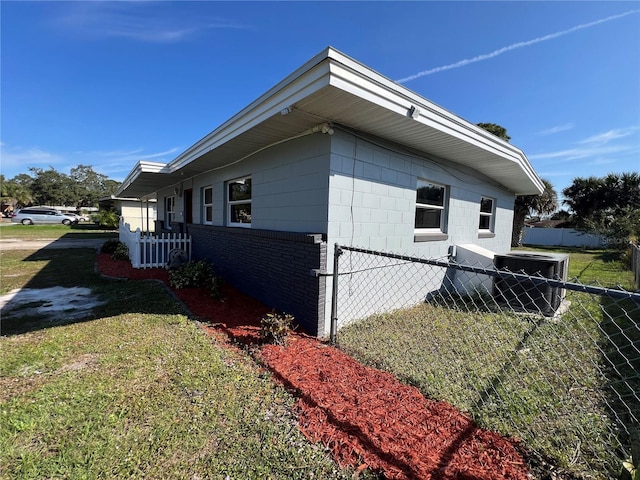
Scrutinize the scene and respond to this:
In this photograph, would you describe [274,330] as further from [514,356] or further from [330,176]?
[514,356]

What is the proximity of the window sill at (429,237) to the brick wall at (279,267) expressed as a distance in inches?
101

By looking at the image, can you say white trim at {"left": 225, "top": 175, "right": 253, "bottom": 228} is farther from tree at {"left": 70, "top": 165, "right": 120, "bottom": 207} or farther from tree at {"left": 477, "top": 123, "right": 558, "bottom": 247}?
tree at {"left": 70, "top": 165, "right": 120, "bottom": 207}

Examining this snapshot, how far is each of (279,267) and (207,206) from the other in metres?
5.01

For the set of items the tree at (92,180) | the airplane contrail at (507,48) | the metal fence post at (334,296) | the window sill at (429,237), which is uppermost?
the tree at (92,180)

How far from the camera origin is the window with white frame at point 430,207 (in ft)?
19.5

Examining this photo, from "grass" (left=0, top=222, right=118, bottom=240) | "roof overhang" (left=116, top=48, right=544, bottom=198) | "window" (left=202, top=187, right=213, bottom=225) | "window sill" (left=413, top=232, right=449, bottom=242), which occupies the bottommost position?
"grass" (left=0, top=222, right=118, bottom=240)

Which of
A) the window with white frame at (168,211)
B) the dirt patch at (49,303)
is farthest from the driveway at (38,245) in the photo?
the dirt patch at (49,303)

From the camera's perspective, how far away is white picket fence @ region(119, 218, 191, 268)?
8773 mm

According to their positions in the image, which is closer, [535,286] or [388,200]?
[388,200]

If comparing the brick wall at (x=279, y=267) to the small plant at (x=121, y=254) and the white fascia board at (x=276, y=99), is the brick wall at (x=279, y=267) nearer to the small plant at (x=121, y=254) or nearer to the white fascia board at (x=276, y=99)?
the white fascia board at (x=276, y=99)

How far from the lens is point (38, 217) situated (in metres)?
32.3

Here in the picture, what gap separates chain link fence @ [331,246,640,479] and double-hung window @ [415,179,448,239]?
91cm

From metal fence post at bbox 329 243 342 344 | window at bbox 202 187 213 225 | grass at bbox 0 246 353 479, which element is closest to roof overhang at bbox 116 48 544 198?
metal fence post at bbox 329 243 342 344

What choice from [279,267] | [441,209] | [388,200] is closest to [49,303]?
[279,267]
